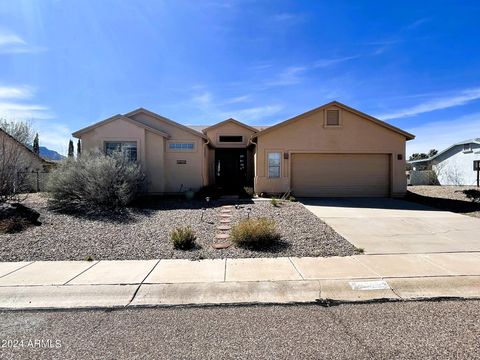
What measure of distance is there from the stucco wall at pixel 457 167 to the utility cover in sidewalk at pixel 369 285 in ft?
85.7

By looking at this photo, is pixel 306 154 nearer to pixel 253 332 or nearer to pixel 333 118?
pixel 333 118

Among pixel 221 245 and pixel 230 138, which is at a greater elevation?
pixel 230 138

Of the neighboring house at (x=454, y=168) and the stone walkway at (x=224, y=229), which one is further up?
the neighboring house at (x=454, y=168)

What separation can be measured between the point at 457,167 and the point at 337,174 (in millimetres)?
17992

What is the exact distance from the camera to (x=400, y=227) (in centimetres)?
861

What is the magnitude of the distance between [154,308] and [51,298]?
5.19 ft

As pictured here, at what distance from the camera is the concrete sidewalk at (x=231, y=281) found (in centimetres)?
413

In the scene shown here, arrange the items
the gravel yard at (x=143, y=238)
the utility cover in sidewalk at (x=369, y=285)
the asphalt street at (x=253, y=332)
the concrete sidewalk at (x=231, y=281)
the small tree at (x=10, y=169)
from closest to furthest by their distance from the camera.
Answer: the asphalt street at (x=253, y=332), the concrete sidewalk at (x=231, y=281), the utility cover in sidewalk at (x=369, y=285), the gravel yard at (x=143, y=238), the small tree at (x=10, y=169)

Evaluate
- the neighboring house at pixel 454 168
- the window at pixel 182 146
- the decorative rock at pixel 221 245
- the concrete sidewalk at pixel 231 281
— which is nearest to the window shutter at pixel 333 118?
the window at pixel 182 146

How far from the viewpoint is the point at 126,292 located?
4.29 metres

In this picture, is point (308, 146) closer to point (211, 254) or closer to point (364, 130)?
point (364, 130)

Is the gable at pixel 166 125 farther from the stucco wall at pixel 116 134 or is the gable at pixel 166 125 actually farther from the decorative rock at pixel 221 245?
the decorative rock at pixel 221 245

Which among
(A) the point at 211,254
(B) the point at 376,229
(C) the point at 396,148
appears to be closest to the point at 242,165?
(C) the point at 396,148

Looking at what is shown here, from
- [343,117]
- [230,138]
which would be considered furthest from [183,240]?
[230,138]
